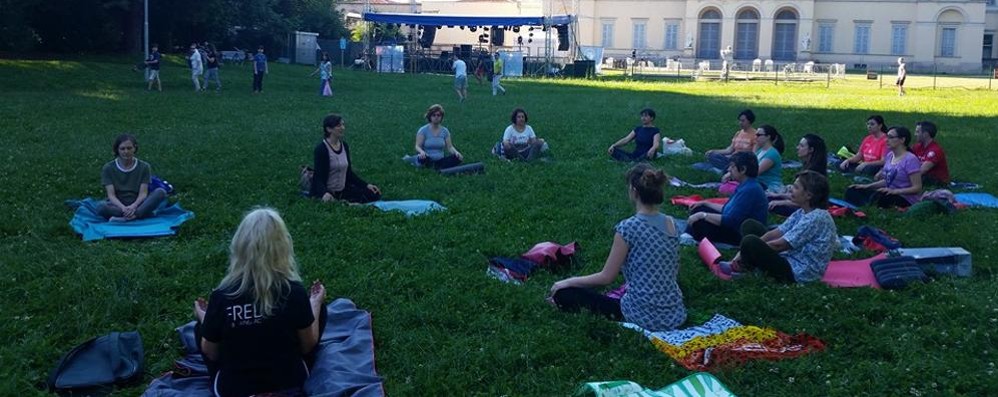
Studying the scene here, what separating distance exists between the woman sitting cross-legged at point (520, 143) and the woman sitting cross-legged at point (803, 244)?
719cm

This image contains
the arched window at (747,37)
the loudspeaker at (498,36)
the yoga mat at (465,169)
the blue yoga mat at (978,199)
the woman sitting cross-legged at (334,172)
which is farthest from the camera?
the arched window at (747,37)

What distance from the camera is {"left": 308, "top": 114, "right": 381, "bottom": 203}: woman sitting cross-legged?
10.4 meters

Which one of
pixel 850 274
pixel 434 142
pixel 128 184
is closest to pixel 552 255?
pixel 850 274

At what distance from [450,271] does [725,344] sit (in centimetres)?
254

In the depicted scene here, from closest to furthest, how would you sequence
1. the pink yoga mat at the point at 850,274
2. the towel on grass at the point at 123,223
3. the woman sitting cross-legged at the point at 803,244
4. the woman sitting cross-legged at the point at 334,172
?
the woman sitting cross-legged at the point at 803,244
the pink yoga mat at the point at 850,274
the towel on grass at the point at 123,223
the woman sitting cross-legged at the point at 334,172

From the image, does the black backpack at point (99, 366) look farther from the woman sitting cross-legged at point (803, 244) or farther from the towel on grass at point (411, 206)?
the woman sitting cross-legged at point (803, 244)

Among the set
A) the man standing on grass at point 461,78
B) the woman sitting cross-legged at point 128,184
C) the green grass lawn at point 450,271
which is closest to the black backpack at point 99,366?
the green grass lawn at point 450,271

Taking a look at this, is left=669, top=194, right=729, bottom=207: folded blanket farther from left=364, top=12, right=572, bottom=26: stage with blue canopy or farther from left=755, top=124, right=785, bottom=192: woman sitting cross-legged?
left=364, top=12, right=572, bottom=26: stage with blue canopy

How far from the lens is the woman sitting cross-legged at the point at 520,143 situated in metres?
14.5

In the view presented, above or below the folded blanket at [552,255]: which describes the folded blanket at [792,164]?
above

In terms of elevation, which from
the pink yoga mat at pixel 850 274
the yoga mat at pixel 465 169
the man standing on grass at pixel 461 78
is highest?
the man standing on grass at pixel 461 78

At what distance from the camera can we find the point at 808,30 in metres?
70.9

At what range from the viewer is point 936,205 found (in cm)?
1055

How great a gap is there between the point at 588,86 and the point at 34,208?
30192 mm
